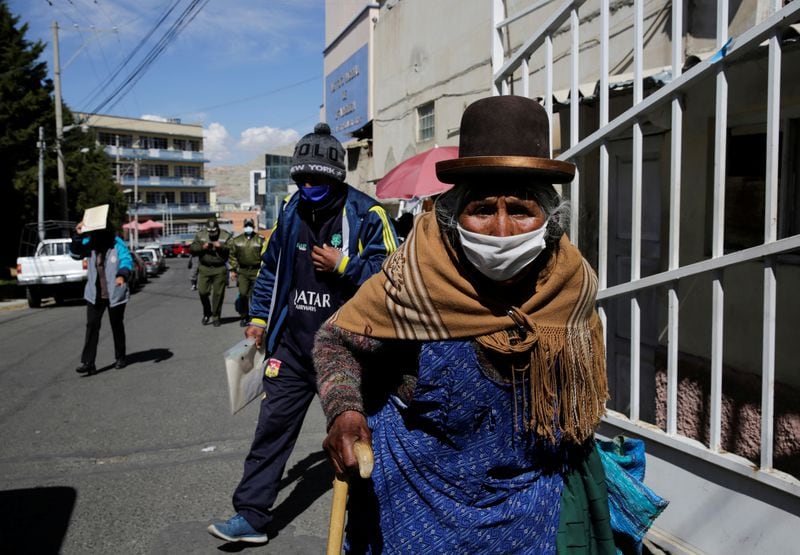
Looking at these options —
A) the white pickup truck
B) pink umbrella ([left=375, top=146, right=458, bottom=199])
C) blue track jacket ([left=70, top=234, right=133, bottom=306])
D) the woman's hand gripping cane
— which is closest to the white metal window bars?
the woman's hand gripping cane

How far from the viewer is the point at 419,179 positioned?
23.9 feet

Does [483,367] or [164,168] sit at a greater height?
[164,168]

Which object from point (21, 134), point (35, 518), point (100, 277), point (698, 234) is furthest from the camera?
point (21, 134)

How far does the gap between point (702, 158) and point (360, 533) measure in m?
3.25

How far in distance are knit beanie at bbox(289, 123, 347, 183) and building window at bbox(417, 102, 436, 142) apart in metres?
8.31

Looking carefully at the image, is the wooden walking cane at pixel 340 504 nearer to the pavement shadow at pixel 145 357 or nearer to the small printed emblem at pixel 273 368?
the small printed emblem at pixel 273 368

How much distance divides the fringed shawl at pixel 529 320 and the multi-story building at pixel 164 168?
76669 millimetres

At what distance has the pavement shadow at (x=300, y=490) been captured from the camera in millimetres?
3613

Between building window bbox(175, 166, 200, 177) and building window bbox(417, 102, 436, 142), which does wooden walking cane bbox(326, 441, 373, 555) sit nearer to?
building window bbox(417, 102, 436, 142)

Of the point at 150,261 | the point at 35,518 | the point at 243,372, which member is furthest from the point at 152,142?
the point at 243,372

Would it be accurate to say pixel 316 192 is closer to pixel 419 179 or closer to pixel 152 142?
pixel 419 179

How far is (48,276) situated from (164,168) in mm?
66564

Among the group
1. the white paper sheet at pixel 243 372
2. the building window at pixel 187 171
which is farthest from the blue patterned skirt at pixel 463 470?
the building window at pixel 187 171

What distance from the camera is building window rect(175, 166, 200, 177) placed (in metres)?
81.4
